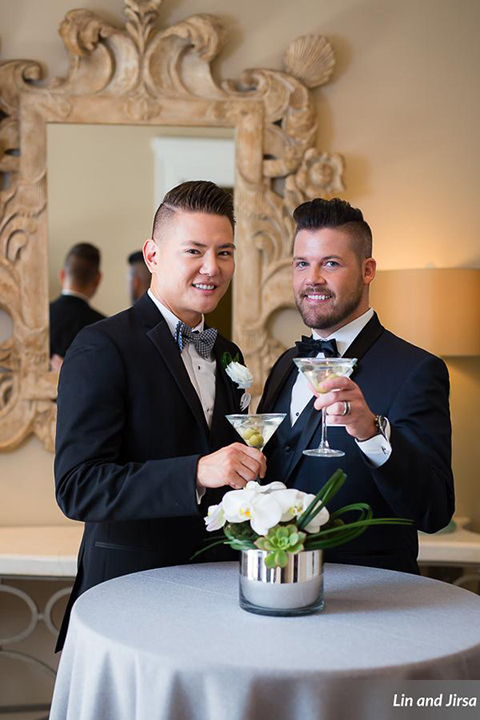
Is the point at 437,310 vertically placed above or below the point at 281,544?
above

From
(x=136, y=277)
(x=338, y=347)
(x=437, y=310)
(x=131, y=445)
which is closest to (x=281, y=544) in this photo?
(x=131, y=445)

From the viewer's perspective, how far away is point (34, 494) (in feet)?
13.4

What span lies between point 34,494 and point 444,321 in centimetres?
190

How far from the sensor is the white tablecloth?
65.6 inches

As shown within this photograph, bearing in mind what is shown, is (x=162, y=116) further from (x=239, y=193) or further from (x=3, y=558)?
(x=3, y=558)

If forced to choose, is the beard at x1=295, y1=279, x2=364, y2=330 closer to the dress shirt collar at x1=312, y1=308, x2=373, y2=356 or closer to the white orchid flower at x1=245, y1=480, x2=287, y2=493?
the dress shirt collar at x1=312, y1=308, x2=373, y2=356

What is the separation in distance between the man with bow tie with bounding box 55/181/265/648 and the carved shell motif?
1736 mm

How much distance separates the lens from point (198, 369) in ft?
8.44

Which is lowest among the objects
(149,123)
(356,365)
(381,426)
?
(381,426)

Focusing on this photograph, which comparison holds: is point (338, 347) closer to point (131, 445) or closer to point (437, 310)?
point (131, 445)

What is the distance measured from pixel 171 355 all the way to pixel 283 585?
74 centimetres

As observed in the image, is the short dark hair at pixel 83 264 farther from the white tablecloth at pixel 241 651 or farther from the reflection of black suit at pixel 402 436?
the white tablecloth at pixel 241 651

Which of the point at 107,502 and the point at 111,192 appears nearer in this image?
the point at 107,502

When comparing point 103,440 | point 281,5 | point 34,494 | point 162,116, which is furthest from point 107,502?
point 281,5
